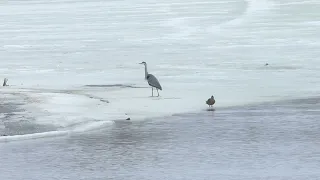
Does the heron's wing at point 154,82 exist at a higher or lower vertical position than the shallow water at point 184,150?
higher

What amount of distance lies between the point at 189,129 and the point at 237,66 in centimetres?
983

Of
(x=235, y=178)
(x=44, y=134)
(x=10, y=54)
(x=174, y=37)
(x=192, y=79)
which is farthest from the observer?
(x=174, y=37)

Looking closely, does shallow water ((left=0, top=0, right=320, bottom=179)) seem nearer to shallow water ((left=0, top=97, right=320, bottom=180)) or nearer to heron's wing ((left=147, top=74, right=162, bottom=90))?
shallow water ((left=0, top=97, right=320, bottom=180))

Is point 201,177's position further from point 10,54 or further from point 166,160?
point 10,54

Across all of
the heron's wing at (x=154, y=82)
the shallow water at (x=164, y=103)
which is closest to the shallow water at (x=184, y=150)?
the shallow water at (x=164, y=103)

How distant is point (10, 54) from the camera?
29.9m

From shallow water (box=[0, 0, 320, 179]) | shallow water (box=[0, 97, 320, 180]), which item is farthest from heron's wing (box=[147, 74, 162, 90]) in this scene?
shallow water (box=[0, 97, 320, 180])

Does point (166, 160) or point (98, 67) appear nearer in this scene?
point (166, 160)

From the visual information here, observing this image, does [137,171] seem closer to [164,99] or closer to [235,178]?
[235,178]

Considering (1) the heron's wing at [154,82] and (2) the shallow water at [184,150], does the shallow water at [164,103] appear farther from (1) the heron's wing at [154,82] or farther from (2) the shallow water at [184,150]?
(1) the heron's wing at [154,82]

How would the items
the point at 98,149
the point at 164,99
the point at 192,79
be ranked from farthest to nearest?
1. the point at 192,79
2. the point at 164,99
3. the point at 98,149

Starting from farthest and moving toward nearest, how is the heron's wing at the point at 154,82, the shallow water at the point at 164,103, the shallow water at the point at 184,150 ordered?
the heron's wing at the point at 154,82
the shallow water at the point at 164,103
the shallow water at the point at 184,150

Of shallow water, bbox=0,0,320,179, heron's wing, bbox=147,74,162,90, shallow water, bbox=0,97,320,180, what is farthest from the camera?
heron's wing, bbox=147,74,162,90

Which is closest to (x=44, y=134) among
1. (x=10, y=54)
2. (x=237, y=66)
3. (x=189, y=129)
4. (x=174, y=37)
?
(x=189, y=129)
